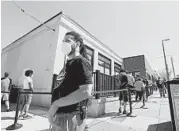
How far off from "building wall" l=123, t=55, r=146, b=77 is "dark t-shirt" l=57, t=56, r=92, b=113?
1731cm

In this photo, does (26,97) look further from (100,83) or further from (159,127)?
(159,127)

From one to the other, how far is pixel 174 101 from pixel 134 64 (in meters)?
16.8

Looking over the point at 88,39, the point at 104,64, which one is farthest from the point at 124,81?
the point at 104,64

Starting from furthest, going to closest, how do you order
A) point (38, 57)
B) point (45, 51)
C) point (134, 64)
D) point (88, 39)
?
1. point (134, 64)
2. point (88, 39)
3. point (38, 57)
4. point (45, 51)

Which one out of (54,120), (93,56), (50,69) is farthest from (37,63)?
(54,120)

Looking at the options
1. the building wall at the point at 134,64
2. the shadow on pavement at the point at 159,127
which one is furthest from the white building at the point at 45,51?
the building wall at the point at 134,64

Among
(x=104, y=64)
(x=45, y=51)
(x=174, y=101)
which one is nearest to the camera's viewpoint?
(x=174, y=101)

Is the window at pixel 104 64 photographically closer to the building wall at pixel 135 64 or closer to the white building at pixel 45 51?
the white building at pixel 45 51

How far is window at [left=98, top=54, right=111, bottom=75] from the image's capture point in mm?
9755

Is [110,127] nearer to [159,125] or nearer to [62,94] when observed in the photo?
[159,125]

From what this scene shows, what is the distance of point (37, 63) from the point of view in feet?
22.5

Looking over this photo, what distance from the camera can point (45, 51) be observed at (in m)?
6.46

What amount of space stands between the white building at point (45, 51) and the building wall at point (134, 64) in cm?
837

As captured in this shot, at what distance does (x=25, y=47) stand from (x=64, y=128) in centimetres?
928
